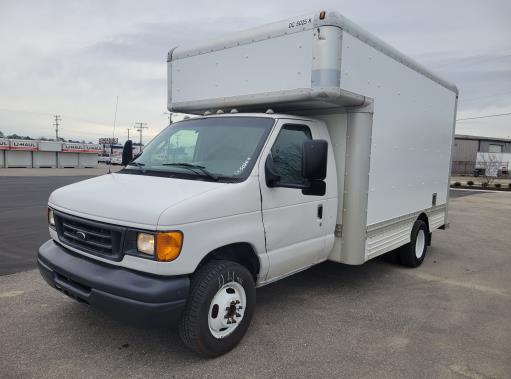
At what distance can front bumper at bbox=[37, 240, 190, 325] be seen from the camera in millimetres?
2971

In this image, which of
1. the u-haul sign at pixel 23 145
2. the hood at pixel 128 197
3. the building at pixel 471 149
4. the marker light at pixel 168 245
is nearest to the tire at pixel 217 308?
the marker light at pixel 168 245

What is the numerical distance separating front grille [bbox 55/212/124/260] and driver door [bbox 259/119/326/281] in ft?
4.35

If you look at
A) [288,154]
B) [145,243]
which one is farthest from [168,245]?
[288,154]

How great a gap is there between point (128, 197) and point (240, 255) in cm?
117

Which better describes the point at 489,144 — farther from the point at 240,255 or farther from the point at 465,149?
the point at 240,255

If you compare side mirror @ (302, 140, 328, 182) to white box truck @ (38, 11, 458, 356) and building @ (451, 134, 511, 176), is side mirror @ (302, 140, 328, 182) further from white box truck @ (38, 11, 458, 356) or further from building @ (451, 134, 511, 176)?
building @ (451, 134, 511, 176)

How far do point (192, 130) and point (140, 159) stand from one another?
657 millimetres

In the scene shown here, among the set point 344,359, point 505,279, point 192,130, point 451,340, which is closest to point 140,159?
point 192,130

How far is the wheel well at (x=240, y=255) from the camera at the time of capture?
11.5ft

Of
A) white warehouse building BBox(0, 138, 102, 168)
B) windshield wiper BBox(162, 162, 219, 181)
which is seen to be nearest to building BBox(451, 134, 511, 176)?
white warehouse building BBox(0, 138, 102, 168)

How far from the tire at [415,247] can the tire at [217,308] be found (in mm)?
3595

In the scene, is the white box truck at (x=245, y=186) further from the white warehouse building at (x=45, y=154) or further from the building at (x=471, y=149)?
the building at (x=471, y=149)

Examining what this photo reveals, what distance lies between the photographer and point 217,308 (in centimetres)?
346

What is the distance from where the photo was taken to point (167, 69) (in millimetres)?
5473
